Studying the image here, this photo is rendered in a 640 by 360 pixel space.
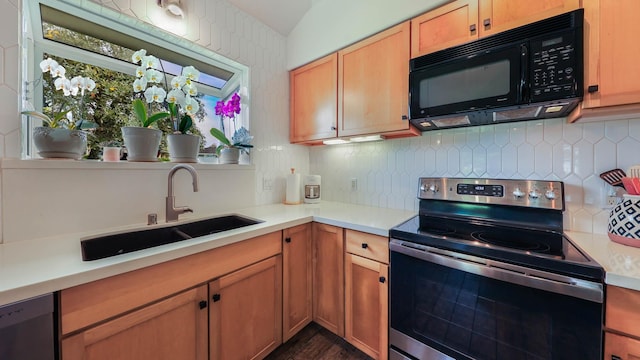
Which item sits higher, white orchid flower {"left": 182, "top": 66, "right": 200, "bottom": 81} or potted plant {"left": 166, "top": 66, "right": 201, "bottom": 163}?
white orchid flower {"left": 182, "top": 66, "right": 200, "bottom": 81}

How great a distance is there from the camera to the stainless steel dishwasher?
0.62 m

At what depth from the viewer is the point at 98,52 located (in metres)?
1.40

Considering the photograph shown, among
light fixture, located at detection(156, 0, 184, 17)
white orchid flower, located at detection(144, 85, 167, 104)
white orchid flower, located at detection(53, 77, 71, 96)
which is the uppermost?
light fixture, located at detection(156, 0, 184, 17)

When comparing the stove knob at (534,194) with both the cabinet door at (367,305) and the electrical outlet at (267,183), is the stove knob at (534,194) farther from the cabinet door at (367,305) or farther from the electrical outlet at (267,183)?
the electrical outlet at (267,183)

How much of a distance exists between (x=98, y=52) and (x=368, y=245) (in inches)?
77.4

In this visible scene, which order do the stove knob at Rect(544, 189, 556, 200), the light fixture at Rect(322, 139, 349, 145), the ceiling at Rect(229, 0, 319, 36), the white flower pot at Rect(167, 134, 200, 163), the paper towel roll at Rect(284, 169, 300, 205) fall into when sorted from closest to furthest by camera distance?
1. the stove knob at Rect(544, 189, 556, 200)
2. the white flower pot at Rect(167, 134, 200, 163)
3. the ceiling at Rect(229, 0, 319, 36)
4. the light fixture at Rect(322, 139, 349, 145)
5. the paper towel roll at Rect(284, 169, 300, 205)

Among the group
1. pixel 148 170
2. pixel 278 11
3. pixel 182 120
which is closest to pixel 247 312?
pixel 148 170

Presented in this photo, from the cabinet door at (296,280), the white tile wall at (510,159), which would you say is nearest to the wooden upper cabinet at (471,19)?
the white tile wall at (510,159)

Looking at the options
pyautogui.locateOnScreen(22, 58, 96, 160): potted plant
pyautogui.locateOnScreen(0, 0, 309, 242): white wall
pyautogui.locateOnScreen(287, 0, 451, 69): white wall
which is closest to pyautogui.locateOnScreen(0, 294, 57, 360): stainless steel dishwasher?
pyautogui.locateOnScreen(0, 0, 309, 242): white wall

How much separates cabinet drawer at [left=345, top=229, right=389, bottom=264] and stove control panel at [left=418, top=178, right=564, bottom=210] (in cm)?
55

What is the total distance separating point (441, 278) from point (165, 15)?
2.17 m

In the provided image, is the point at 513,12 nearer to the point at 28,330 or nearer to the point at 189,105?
the point at 189,105

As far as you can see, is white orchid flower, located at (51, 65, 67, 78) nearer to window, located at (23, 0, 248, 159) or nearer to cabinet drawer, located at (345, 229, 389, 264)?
window, located at (23, 0, 248, 159)

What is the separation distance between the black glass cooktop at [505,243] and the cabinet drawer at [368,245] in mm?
92
